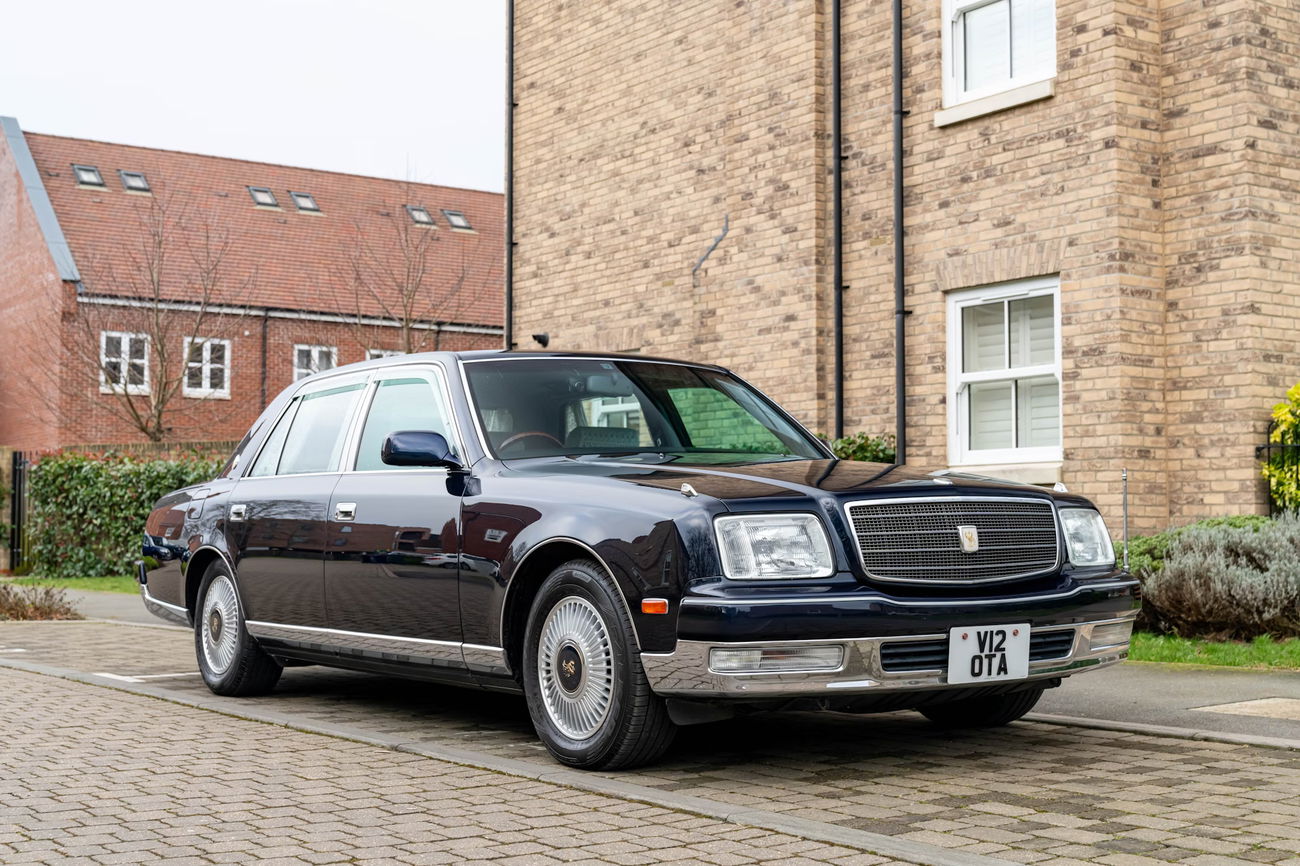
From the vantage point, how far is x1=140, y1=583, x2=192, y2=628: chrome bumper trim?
9.01 m

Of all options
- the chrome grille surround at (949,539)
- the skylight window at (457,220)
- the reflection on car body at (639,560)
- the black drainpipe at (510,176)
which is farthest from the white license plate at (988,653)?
the skylight window at (457,220)

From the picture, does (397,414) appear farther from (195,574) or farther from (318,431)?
(195,574)

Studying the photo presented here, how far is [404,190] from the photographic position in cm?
4238

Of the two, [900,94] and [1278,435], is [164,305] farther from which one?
[1278,435]

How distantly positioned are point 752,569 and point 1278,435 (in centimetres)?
684

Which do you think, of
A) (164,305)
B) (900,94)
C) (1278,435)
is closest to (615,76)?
(900,94)

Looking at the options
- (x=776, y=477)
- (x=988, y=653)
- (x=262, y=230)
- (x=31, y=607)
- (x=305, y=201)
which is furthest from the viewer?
(x=305, y=201)

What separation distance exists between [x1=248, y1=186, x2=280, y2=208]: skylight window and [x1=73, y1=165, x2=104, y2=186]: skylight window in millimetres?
3763

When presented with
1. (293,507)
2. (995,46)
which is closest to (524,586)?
(293,507)

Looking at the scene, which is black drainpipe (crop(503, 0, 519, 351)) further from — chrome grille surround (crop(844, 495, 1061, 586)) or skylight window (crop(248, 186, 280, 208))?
skylight window (crop(248, 186, 280, 208))

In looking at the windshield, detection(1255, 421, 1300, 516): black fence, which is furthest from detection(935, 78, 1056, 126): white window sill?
the windshield

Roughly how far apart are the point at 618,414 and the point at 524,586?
1.13m

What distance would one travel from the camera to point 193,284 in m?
35.1

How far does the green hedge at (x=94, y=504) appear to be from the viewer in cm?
2056
